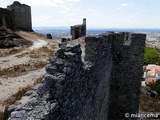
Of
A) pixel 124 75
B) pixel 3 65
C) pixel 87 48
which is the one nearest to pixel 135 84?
pixel 124 75

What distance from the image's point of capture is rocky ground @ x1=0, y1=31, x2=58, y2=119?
1250 cm

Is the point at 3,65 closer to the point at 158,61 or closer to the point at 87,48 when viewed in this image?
the point at 87,48

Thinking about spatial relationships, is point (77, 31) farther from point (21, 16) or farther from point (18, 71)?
point (21, 16)

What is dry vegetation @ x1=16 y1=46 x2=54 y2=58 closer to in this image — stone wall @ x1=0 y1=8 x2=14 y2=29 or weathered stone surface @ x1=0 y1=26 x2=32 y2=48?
weathered stone surface @ x1=0 y1=26 x2=32 y2=48

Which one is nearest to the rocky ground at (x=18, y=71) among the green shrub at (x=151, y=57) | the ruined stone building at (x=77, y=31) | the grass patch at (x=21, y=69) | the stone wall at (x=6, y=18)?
the grass patch at (x=21, y=69)

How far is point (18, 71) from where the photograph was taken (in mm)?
17625

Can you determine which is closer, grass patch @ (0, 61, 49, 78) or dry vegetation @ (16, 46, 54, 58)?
grass patch @ (0, 61, 49, 78)

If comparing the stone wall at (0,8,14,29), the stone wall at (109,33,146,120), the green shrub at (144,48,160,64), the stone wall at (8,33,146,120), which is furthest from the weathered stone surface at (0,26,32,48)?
the green shrub at (144,48,160,64)

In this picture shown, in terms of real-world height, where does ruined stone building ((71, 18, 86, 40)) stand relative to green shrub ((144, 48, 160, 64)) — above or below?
above

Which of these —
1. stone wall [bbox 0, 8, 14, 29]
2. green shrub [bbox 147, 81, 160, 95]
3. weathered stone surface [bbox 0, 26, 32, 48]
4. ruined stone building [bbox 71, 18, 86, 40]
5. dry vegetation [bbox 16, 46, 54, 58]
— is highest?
stone wall [bbox 0, 8, 14, 29]

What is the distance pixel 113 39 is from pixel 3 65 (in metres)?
10.4

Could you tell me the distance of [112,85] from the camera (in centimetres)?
1552

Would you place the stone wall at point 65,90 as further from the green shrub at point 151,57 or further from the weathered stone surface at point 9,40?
the green shrub at point 151,57

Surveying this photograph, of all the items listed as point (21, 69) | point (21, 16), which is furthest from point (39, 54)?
point (21, 16)
